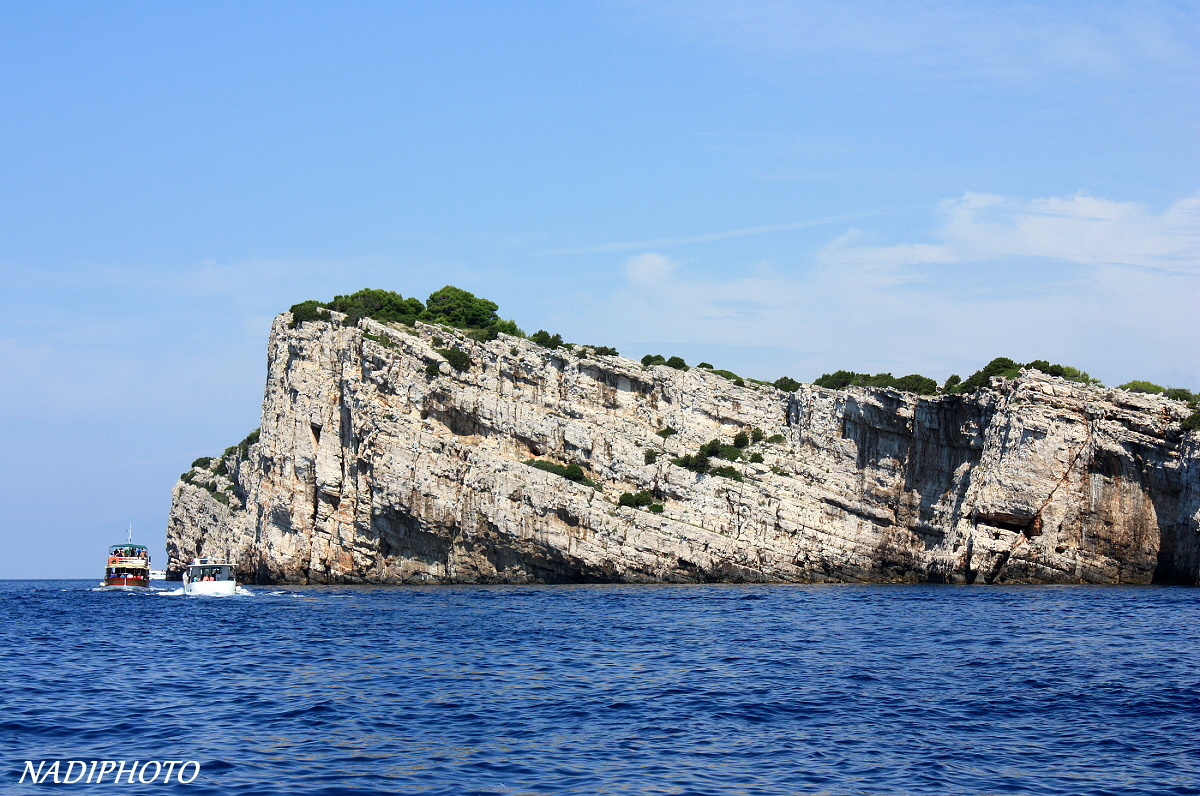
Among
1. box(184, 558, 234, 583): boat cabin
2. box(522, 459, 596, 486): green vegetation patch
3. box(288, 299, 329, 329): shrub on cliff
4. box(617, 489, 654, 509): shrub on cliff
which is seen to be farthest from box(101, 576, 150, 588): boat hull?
box(617, 489, 654, 509): shrub on cliff

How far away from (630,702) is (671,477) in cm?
4922

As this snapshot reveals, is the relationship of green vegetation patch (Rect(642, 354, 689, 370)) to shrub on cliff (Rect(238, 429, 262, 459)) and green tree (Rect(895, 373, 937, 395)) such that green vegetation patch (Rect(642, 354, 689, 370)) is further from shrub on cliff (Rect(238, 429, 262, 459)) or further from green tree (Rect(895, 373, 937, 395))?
shrub on cliff (Rect(238, 429, 262, 459))

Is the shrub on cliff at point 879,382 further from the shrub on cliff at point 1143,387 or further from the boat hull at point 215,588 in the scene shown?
the boat hull at point 215,588

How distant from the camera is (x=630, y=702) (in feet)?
73.8

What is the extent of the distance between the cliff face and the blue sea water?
2098 centimetres

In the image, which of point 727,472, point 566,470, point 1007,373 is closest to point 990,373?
point 1007,373

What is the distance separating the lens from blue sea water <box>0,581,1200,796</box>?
16234 mm

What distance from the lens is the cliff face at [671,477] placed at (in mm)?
62000

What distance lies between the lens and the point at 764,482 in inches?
2815

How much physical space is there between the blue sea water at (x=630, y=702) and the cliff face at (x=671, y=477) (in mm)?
20985

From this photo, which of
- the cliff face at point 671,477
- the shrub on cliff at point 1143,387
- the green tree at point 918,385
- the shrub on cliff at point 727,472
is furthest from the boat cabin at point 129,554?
the shrub on cliff at point 1143,387

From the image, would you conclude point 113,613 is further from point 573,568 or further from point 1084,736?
point 1084,736

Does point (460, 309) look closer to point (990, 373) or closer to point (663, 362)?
point (663, 362)

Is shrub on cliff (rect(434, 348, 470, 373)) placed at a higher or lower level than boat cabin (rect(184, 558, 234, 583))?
higher
